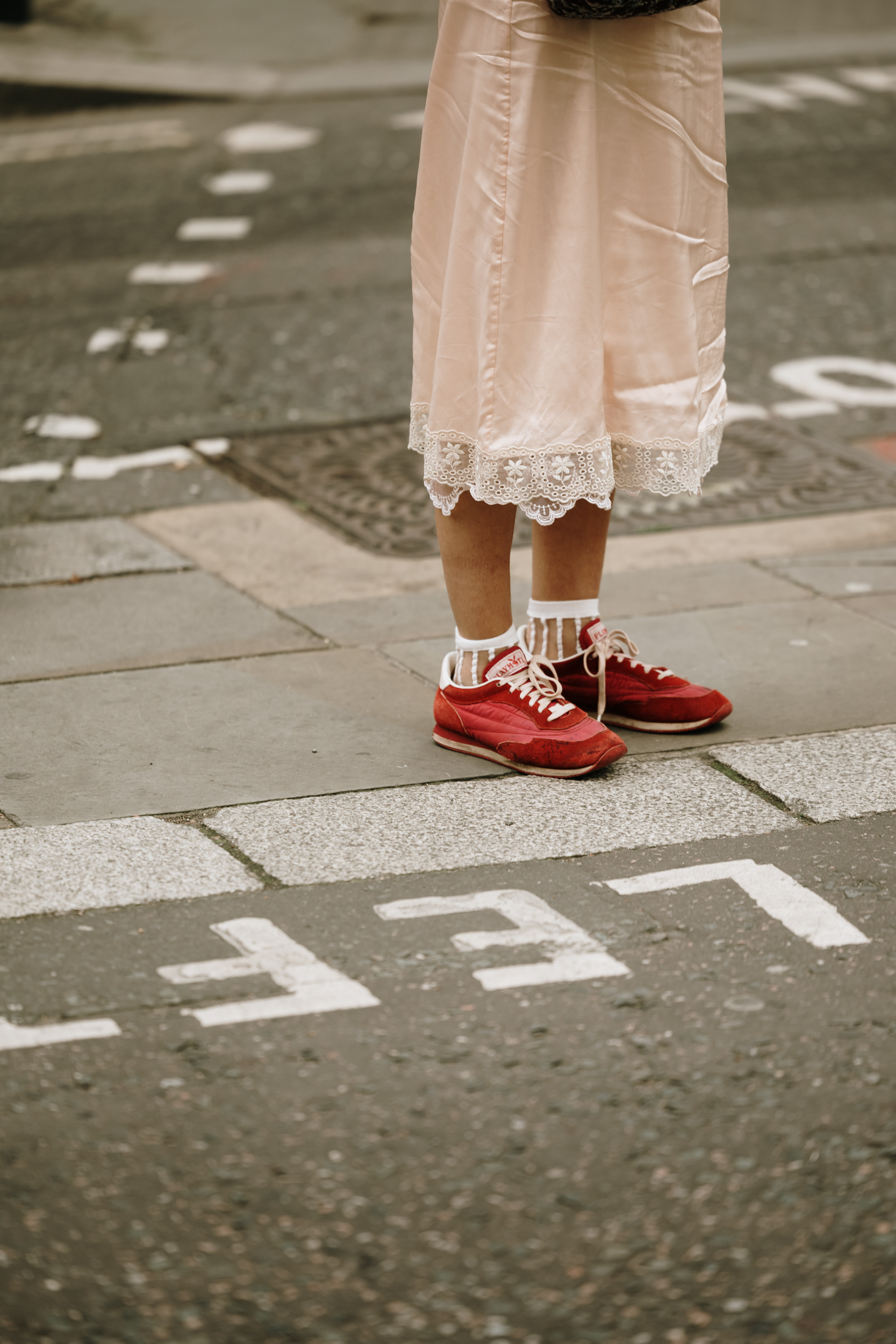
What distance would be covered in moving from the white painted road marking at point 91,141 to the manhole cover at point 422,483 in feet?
19.6

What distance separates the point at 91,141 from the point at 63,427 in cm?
623

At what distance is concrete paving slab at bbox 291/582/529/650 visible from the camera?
363cm

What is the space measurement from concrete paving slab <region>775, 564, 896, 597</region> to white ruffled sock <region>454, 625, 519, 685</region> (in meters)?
1.09

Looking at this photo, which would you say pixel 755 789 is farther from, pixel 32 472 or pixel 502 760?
pixel 32 472

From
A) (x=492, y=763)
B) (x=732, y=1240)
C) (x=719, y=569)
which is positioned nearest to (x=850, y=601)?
(x=719, y=569)

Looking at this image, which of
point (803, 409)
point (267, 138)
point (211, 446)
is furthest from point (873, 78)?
point (211, 446)

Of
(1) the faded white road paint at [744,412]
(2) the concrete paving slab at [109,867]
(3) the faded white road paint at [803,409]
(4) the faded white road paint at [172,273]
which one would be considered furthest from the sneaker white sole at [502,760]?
(4) the faded white road paint at [172,273]

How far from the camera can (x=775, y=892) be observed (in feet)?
8.11

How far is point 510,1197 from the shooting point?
5.96ft

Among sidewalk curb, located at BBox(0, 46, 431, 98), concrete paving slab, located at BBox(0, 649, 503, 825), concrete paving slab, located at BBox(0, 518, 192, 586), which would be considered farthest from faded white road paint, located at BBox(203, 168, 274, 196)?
concrete paving slab, located at BBox(0, 649, 503, 825)

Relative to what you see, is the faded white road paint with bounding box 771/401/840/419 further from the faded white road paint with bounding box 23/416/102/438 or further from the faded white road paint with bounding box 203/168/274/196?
the faded white road paint with bounding box 203/168/274/196

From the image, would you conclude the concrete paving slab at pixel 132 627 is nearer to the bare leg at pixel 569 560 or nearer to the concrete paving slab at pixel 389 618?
the concrete paving slab at pixel 389 618

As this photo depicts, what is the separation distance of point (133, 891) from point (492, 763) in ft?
2.50

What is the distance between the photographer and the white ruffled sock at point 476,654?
3.02 meters
